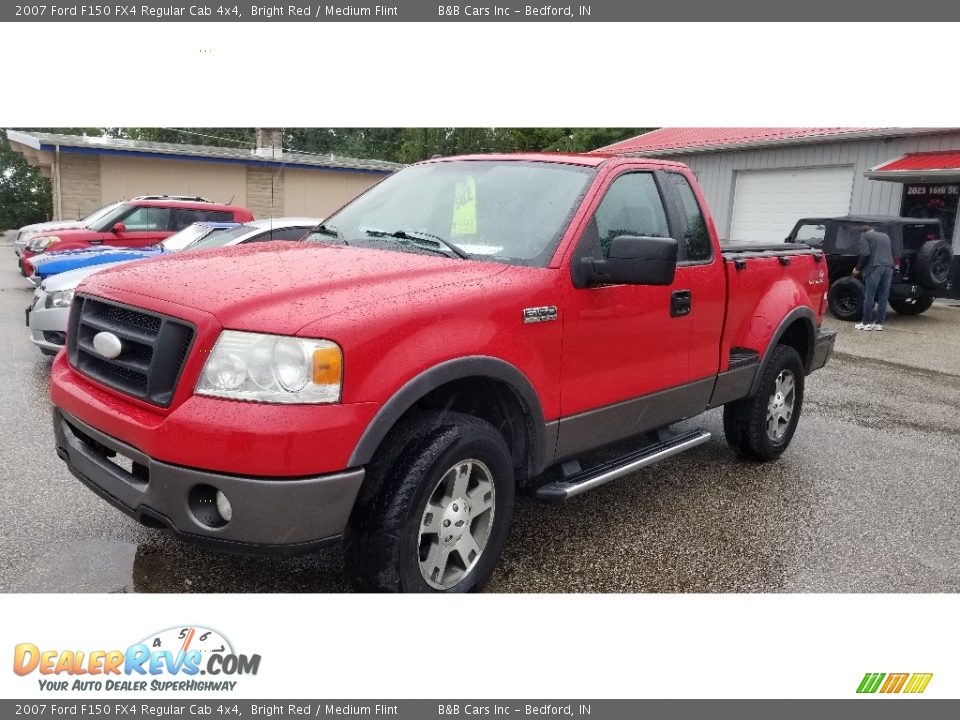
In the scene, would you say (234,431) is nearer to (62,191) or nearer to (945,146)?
(945,146)

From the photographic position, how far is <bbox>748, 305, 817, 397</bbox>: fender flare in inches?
206

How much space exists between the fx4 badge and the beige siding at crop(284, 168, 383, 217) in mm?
25659

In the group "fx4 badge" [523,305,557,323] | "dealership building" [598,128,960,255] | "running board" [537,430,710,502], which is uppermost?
"dealership building" [598,128,960,255]

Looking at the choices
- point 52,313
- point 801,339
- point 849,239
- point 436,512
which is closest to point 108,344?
point 436,512

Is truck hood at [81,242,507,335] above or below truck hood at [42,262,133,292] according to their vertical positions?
above

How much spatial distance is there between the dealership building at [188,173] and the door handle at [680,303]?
66.2ft

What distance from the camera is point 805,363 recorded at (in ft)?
19.6

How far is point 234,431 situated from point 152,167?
86.8 ft

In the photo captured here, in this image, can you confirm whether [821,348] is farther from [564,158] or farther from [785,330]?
[564,158]

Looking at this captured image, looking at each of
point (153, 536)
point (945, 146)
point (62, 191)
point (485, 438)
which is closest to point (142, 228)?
point (153, 536)

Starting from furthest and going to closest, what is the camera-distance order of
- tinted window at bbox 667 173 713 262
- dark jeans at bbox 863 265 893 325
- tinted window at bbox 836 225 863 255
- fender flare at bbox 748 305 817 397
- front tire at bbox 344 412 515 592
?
tinted window at bbox 836 225 863 255, dark jeans at bbox 863 265 893 325, fender flare at bbox 748 305 817 397, tinted window at bbox 667 173 713 262, front tire at bbox 344 412 515 592

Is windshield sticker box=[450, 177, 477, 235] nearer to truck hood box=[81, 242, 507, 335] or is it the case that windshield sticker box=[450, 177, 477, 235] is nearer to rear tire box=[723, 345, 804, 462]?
truck hood box=[81, 242, 507, 335]

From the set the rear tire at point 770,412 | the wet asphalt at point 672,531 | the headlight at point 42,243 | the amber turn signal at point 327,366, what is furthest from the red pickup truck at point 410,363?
the headlight at point 42,243

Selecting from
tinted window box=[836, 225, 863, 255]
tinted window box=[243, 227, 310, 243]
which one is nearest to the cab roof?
tinted window box=[243, 227, 310, 243]
